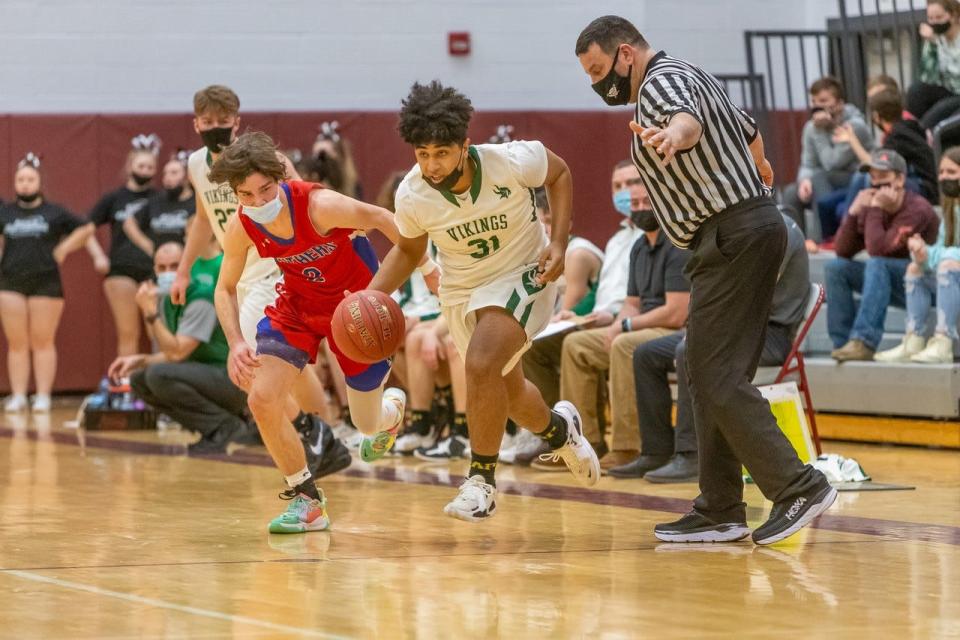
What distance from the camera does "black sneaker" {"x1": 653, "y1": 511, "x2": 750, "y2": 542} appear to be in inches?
213

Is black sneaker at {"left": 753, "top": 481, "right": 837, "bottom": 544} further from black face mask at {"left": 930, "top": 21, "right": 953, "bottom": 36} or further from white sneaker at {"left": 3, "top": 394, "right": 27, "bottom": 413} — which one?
white sneaker at {"left": 3, "top": 394, "right": 27, "bottom": 413}

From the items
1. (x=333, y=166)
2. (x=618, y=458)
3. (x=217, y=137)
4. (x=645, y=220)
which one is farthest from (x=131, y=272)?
(x=645, y=220)

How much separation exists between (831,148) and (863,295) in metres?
2.44

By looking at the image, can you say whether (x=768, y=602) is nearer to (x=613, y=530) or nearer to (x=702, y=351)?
(x=702, y=351)

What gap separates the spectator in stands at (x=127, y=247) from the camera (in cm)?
1225

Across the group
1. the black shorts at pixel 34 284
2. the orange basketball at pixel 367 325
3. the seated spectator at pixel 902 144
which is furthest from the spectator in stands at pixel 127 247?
the orange basketball at pixel 367 325

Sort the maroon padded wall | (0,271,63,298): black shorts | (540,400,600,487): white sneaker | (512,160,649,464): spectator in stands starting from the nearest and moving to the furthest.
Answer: (540,400,600,487): white sneaker
(512,160,649,464): spectator in stands
(0,271,63,298): black shorts
the maroon padded wall

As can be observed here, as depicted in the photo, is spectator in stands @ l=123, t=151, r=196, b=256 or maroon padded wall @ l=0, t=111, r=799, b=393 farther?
maroon padded wall @ l=0, t=111, r=799, b=393

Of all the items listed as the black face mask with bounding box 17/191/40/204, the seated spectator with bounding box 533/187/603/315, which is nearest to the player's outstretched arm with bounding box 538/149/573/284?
the seated spectator with bounding box 533/187/603/315

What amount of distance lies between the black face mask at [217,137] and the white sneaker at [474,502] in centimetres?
260

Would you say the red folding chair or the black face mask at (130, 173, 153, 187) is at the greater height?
the black face mask at (130, 173, 153, 187)

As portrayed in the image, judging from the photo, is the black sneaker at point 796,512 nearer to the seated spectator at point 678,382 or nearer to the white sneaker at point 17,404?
the seated spectator at point 678,382

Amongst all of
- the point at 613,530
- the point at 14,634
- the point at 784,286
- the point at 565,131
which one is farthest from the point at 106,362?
the point at 14,634

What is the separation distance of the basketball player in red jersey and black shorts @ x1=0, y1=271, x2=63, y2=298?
6414 millimetres
